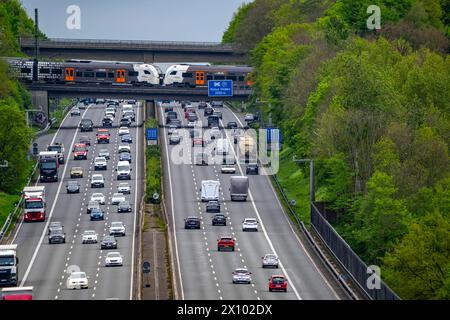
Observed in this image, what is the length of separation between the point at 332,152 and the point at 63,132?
63.6m

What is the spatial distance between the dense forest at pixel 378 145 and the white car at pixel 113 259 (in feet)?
55.3

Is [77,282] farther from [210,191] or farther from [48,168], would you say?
[48,168]

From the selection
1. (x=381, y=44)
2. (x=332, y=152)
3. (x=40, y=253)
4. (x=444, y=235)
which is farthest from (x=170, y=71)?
(x=444, y=235)

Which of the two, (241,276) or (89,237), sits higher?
(241,276)

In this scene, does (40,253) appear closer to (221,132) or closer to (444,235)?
(444,235)

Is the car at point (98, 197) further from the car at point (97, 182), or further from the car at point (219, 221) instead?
the car at point (219, 221)

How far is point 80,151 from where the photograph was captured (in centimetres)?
16638

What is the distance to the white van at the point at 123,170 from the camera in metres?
152

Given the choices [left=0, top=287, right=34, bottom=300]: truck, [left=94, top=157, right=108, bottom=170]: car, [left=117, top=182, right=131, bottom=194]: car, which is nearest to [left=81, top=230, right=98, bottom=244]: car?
[left=117, top=182, right=131, bottom=194]: car

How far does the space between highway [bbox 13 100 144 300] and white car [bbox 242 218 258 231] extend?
27.2ft

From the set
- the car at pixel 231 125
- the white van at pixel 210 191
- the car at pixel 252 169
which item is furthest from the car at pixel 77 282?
the car at pixel 231 125

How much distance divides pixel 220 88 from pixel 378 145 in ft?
227

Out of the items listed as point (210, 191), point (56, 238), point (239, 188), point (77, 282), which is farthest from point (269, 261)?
point (239, 188)

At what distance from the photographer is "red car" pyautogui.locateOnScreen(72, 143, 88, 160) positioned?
165 metres
